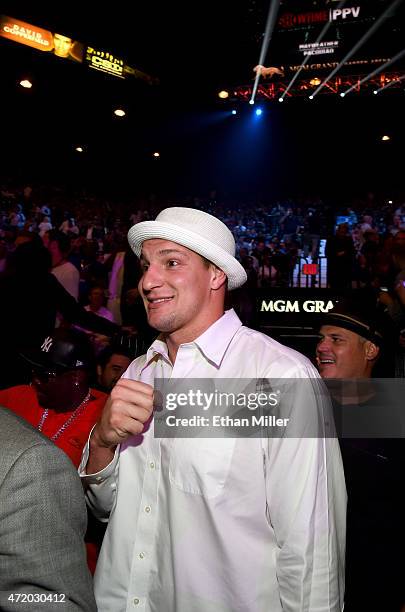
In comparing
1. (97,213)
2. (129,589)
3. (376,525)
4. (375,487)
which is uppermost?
(97,213)

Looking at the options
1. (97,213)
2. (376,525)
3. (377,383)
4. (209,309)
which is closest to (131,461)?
(209,309)

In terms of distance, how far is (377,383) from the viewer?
9.38 ft

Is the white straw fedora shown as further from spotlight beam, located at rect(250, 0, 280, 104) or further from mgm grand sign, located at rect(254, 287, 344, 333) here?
spotlight beam, located at rect(250, 0, 280, 104)

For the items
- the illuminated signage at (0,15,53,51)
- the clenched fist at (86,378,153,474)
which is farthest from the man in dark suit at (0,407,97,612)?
the illuminated signage at (0,15,53,51)

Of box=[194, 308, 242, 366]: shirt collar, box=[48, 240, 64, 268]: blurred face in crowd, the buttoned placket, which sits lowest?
the buttoned placket

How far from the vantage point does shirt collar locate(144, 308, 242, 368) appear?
1.79 meters

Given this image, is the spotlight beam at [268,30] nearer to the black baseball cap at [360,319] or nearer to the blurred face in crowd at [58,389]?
the black baseball cap at [360,319]

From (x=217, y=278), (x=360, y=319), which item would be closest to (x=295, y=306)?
(x=360, y=319)

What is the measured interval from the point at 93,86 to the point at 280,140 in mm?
6728

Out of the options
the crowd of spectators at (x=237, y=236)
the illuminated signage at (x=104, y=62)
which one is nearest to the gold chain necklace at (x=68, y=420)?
the crowd of spectators at (x=237, y=236)

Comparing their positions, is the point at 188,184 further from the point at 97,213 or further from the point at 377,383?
the point at 377,383

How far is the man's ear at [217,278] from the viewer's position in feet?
6.49

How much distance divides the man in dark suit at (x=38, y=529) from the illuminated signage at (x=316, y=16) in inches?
482

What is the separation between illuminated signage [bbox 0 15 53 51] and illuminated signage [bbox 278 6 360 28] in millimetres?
5529
